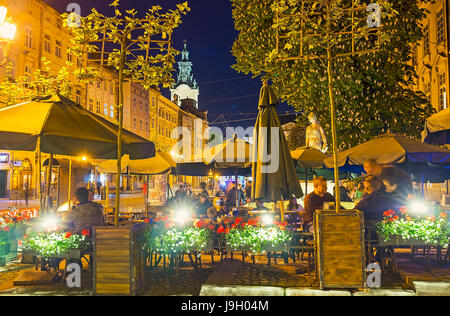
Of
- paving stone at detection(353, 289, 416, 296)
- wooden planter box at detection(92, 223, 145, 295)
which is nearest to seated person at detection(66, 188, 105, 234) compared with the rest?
wooden planter box at detection(92, 223, 145, 295)

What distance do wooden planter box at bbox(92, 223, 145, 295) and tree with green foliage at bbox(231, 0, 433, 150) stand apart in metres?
9.61

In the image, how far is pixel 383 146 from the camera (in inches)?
364

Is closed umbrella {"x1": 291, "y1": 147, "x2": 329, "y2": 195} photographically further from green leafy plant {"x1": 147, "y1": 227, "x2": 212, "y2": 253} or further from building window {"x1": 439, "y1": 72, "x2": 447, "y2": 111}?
building window {"x1": 439, "y1": 72, "x2": 447, "y2": 111}

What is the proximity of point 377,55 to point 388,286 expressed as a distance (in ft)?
31.5

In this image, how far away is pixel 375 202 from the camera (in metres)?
7.77

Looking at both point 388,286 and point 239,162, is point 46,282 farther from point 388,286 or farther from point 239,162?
point 239,162

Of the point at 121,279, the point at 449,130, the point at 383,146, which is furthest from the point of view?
the point at 383,146

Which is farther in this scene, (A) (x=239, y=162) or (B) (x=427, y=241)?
(A) (x=239, y=162)

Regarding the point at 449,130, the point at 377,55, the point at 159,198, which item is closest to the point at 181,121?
the point at 159,198

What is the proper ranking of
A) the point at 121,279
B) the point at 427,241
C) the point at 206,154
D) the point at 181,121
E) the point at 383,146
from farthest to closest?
the point at 181,121
the point at 206,154
the point at 383,146
the point at 427,241
the point at 121,279

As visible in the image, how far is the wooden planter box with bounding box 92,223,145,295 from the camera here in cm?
599

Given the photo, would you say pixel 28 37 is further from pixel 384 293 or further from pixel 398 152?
pixel 384 293

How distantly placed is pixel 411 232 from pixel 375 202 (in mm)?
970
